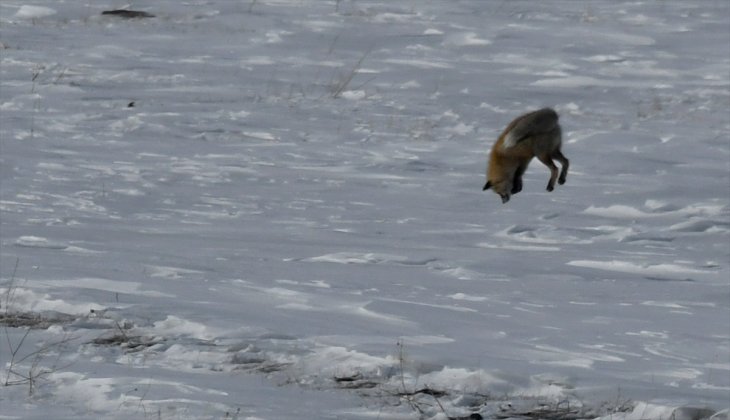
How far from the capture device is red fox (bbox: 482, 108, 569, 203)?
348 centimetres

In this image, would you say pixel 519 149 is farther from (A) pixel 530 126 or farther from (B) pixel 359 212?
(B) pixel 359 212

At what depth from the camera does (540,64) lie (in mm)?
17984

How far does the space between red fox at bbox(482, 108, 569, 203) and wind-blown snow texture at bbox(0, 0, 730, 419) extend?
207 cm

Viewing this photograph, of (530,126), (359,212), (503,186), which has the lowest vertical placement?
(359,212)

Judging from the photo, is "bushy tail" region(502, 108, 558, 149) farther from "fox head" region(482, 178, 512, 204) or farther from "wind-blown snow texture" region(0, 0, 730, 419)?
"wind-blown snow texture" region(0, 0, 730, 419)

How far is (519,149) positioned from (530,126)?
0.20ft

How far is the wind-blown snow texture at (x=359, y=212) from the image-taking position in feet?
19.9

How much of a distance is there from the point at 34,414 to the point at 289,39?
1429 centimetres

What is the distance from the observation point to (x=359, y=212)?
1145cm

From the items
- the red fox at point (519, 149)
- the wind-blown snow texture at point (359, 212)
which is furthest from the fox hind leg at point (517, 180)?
the wind-blown snow texture at point (359, 212)

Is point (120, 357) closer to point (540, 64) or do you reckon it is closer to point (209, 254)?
point (209, 254)

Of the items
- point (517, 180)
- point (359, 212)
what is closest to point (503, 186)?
point (517, 180)

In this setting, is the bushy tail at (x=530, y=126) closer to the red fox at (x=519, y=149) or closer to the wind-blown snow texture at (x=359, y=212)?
the red fox at (x=519, y=149)

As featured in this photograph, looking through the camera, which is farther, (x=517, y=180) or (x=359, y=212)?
(x=359, y=212)
